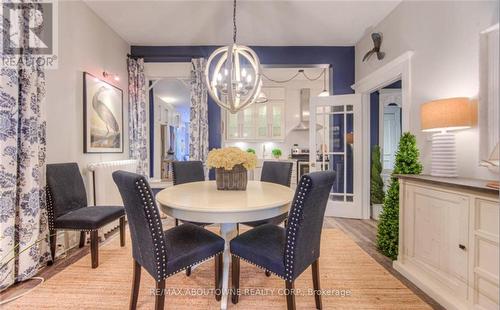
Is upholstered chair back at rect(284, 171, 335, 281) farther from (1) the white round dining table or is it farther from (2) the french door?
(2) the french door

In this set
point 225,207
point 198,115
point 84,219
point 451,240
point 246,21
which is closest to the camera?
point 225,207

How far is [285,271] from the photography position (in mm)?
1367

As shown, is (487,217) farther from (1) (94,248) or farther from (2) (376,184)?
(1) (94,248)

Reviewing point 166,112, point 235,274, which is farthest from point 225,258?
point 166,112

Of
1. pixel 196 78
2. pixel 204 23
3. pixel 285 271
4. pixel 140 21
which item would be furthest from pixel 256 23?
pixel 285 271

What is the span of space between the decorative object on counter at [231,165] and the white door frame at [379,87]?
1.90 m

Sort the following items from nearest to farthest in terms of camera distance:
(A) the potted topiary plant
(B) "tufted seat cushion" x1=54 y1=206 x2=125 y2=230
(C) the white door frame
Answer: (B) "tufted seat cushion" x1=54 y1=206 x2=125 y2=230 < (C) the white door frame < (A) the potted topiary plant

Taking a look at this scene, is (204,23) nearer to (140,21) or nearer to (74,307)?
(140,21)

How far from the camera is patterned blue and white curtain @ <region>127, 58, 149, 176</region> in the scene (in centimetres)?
376

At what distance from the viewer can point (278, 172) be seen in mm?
2660

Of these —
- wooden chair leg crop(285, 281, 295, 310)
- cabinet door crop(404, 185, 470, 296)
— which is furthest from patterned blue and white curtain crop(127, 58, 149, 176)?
cabinet door crop(404, 185, 470, 296)

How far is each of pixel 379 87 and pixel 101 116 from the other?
3.78m

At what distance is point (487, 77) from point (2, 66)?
3.63 metres

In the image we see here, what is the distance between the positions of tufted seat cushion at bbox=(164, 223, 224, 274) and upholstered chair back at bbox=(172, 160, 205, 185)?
0.94 metres
